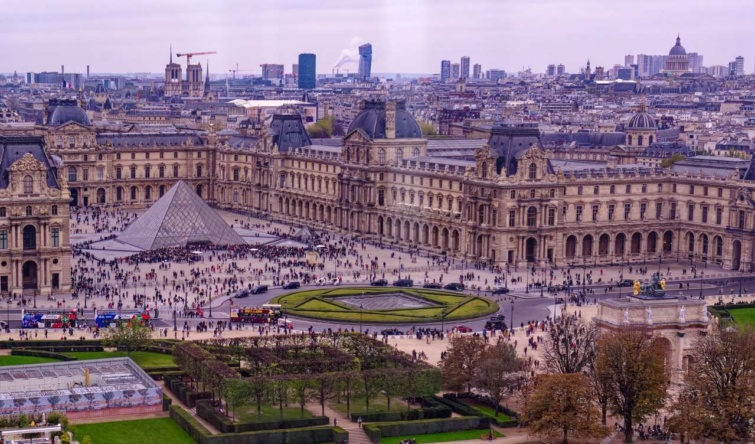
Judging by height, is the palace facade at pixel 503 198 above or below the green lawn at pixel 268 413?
above

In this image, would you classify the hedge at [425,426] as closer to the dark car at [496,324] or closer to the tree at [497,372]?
the tree at [497,372]

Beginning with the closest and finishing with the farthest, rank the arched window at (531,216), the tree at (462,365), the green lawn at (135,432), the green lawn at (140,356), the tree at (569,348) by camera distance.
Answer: the green lawn at (135,432)
the tree at (462,365)
the tree at (569,348)
the green lawn at (140,356)
the arched window at (531,216)

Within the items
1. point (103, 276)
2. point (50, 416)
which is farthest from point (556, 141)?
point (50, 416)

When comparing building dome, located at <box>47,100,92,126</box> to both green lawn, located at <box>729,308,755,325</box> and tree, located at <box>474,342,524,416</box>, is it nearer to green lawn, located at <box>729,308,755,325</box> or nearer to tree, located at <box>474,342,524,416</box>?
green lawn, located at <box>729,308,755,325</box>

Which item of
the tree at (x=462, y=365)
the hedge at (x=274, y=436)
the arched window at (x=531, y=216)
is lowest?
the hedge at (x=274, y=436)

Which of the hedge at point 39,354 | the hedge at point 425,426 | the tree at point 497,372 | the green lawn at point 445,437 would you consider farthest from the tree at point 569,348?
the hedge at point 39,354

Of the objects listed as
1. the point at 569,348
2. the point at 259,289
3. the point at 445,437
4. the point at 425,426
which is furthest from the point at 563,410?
the point at 259,289

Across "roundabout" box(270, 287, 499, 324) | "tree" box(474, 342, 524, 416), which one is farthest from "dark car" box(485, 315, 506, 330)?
"tree" box(474, 342, 524, 416)

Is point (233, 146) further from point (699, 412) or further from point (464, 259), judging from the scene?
point (699, 412)
